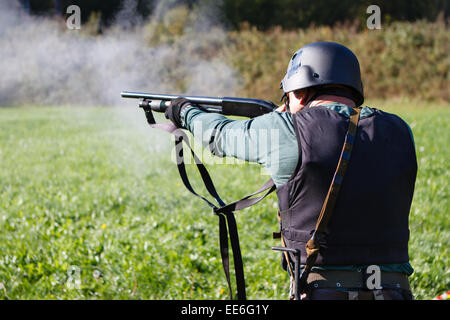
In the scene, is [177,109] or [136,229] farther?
[136,229]

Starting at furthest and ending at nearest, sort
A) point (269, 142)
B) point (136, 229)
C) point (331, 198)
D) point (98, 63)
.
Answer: point (98, 63) → point (136, 229) → point (269, 142) → point (331, 198)

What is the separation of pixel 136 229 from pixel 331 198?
12.4ft

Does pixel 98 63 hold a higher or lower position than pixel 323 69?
higher

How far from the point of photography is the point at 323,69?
2584 millimetres

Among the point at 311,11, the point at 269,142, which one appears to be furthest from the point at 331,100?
the point at 311,11

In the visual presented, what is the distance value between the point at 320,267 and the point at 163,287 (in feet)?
7.91

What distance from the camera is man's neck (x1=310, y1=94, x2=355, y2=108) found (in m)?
2.52

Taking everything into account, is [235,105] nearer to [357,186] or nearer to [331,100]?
[331,100]

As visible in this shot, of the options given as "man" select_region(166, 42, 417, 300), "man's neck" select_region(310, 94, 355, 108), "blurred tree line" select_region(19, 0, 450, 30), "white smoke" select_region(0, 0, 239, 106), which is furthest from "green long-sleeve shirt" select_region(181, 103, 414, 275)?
"blurred tree line" select_region(19, 0, 450, 30)

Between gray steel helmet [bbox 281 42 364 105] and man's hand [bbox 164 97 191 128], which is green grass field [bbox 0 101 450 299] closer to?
man's hand [bbox 164 97 191 128]

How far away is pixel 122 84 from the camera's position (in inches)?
608

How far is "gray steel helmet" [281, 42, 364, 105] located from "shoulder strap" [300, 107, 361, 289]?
0.35m

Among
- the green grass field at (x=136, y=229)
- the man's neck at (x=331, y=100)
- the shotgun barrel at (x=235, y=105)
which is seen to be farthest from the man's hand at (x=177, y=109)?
the green grass field at (x=136, y=229)
